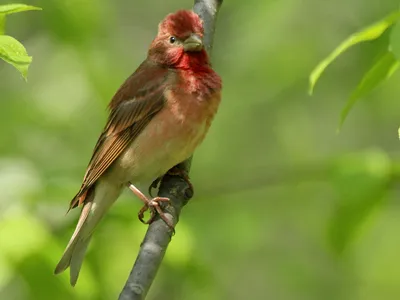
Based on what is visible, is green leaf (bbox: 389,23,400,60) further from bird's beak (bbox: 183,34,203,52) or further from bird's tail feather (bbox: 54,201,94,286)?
bird's tail feather (bbox: 54,201,94,286)

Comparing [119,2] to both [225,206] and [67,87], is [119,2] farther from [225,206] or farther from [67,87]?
[225,206]

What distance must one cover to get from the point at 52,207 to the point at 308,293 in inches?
157

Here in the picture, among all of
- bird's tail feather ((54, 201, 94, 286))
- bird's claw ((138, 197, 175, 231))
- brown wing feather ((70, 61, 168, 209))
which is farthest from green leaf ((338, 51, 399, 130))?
bird's tail feather ((54, 201, 94, 286))

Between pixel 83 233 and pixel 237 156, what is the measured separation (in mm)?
5200

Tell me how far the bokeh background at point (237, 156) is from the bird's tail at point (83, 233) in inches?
2.8

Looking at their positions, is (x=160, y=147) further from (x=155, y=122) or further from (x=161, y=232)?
(x=161, y=232)

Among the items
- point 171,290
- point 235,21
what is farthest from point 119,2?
point 171,290

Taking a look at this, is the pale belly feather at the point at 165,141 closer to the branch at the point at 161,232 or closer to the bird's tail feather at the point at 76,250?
the branch at the point at 161,232

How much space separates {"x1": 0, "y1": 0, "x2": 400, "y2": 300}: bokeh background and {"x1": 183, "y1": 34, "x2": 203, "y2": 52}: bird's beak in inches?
48.1

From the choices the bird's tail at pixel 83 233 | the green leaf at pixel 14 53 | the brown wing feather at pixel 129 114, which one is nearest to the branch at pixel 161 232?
the brown wing feather at pixel 129 114

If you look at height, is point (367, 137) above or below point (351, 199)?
below

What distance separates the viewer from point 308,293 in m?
9.27

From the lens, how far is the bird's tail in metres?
5.81

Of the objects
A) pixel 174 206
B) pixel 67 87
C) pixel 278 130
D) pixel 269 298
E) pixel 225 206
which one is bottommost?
pixel 269 298
